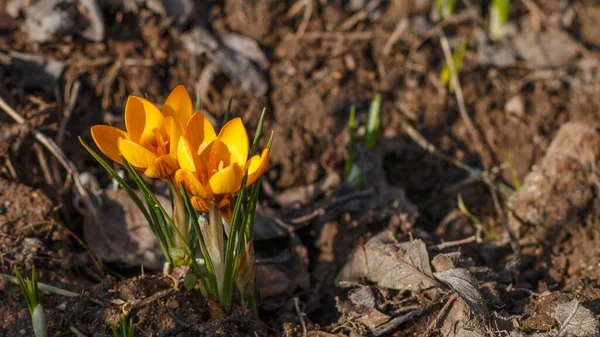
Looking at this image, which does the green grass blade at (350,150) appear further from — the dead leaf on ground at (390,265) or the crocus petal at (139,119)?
the crocus petal at (139,119)

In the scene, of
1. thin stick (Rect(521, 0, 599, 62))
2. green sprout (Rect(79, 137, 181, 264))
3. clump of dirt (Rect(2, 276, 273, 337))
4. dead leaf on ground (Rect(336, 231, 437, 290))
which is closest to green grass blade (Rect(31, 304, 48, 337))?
clump of dirt (Rect(2, 276, 273, 337))

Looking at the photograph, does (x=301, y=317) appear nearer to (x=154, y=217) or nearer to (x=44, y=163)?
(x=154, y=217)

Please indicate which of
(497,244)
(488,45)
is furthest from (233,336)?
(488,45)

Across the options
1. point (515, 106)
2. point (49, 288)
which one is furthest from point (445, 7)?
point (49, 288)

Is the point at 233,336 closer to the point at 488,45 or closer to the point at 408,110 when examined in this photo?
the point at 408,110

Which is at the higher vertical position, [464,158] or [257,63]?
[257,63]

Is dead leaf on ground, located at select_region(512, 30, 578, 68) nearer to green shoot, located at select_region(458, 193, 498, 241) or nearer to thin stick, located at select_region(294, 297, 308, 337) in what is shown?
green shoot, located at select_region(458, 193, 498, 241)
